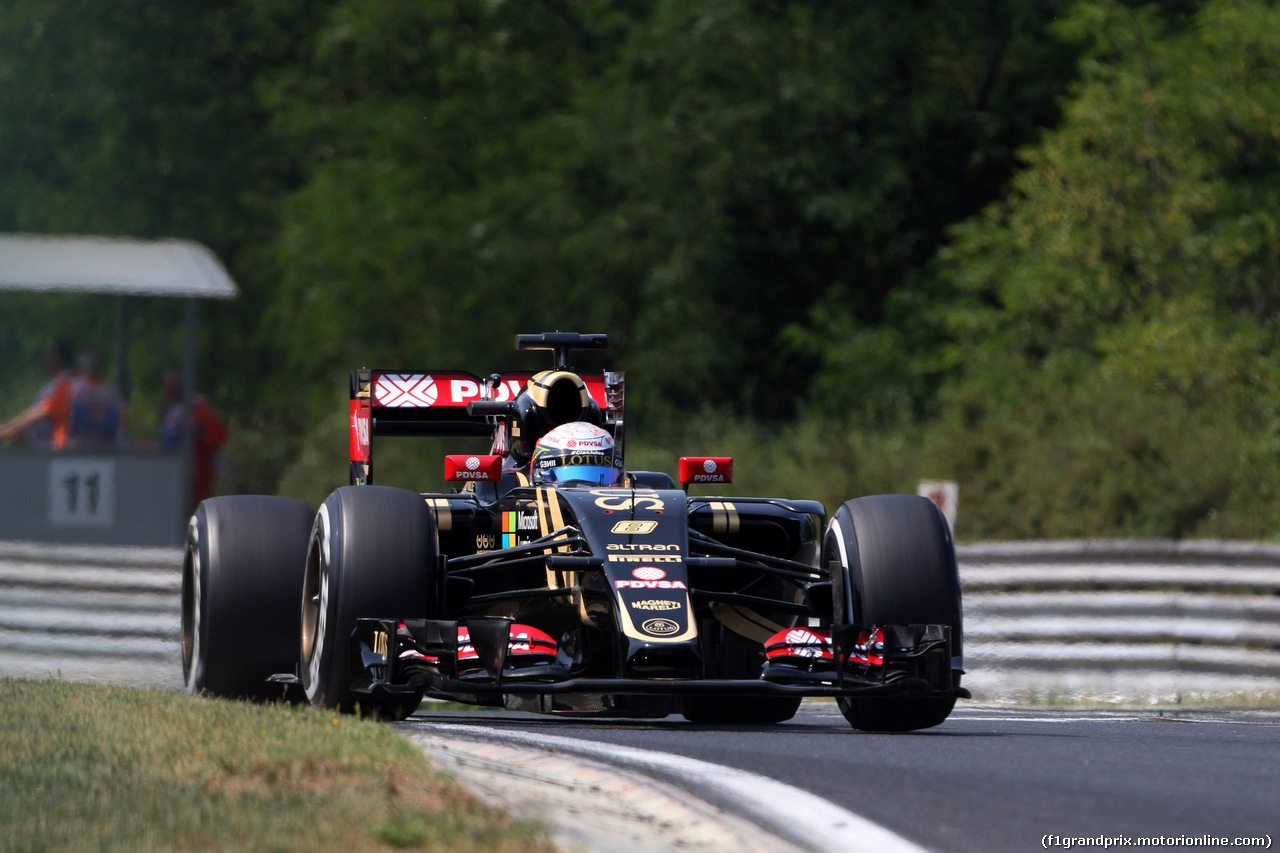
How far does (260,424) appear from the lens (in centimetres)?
3153

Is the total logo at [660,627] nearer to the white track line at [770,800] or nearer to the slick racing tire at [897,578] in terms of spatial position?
the white track line at [770,800]

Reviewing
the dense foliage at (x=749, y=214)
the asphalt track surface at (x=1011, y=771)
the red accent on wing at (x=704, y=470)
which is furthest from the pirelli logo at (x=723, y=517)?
the dense foliage at (x=749, y=214)

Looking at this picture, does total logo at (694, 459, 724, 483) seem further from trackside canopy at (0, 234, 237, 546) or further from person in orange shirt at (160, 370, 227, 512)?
person in orange shirt at (160, 370, 227, 512)

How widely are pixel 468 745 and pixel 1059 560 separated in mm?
6815

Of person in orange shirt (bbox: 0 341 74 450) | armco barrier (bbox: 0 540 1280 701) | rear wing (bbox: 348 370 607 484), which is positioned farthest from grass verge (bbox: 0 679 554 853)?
person in orange shirt (bbox: 0 341 74 450)

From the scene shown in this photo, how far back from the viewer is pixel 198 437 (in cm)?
1942

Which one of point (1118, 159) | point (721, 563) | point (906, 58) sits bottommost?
point (721, 563)

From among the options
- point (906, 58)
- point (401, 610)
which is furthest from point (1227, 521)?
point (401, 610)

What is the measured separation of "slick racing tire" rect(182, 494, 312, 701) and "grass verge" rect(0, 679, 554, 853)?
128 cm

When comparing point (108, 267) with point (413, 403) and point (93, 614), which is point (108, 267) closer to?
point (93, 614)

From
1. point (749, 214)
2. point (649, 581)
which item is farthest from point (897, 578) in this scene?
point (749, 214)

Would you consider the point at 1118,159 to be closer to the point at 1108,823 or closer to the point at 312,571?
the point at 312,571

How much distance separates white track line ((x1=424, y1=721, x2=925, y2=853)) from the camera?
17.3 feet

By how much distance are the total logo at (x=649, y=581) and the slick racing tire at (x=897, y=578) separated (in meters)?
0.83
